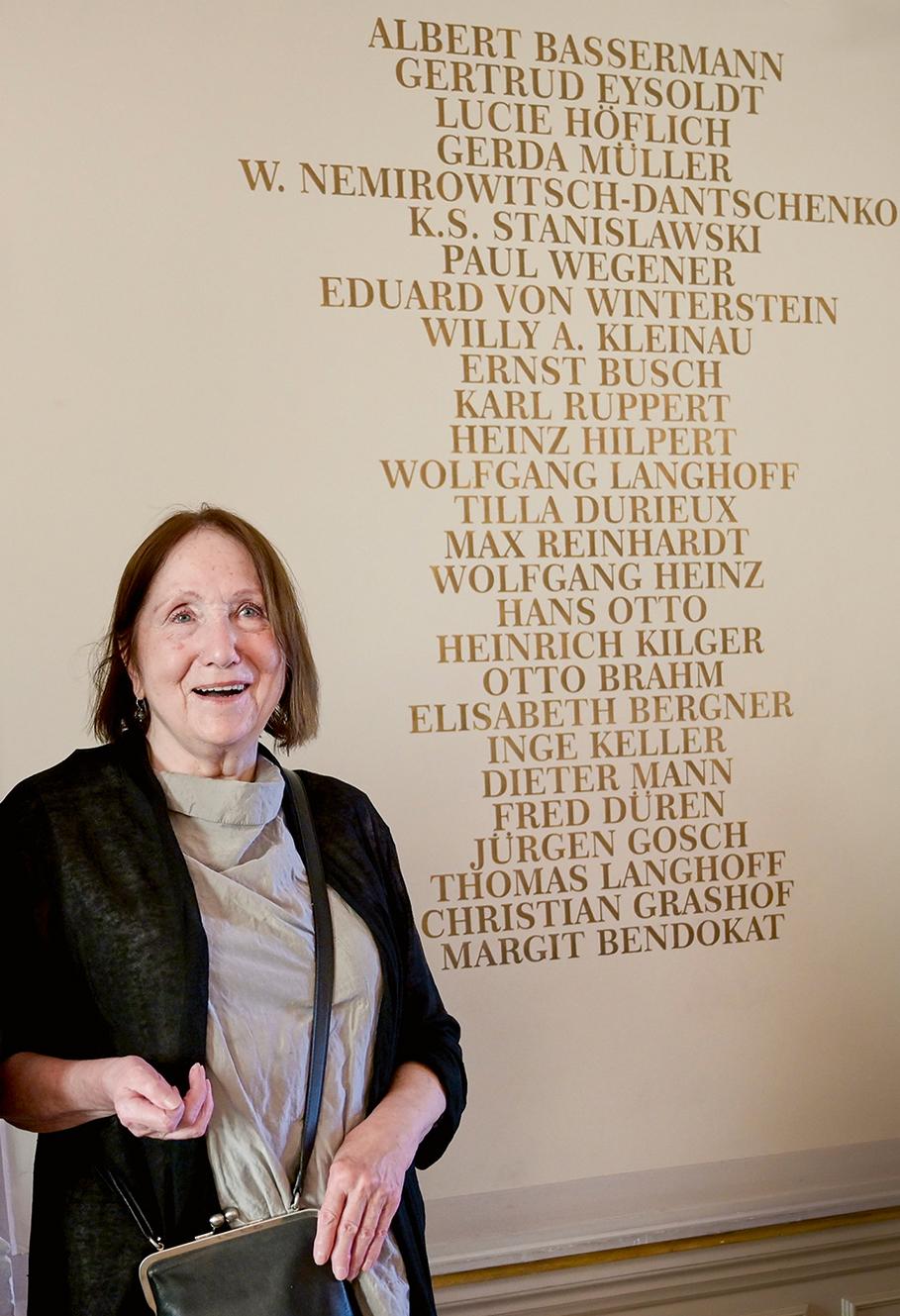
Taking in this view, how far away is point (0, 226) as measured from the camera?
2143 mm

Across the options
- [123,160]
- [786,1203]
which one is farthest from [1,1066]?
[786,1203]

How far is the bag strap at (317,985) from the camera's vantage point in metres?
1.36

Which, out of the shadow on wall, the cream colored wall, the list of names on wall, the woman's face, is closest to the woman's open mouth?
the woman's face

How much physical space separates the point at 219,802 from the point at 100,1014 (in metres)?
0.25

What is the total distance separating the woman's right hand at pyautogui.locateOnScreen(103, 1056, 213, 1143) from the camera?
1.19 m

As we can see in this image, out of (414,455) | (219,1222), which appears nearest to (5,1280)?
(219,1222)

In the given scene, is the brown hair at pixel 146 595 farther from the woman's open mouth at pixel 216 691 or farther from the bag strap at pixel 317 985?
the bag strap at pixel 317 985

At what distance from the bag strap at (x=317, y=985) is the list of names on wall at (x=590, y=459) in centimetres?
85

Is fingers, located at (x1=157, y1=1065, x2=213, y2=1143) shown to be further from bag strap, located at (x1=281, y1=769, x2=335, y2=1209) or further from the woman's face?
the woman's face

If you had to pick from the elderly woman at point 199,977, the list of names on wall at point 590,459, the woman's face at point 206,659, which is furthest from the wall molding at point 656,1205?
the woman's face at point 206,659

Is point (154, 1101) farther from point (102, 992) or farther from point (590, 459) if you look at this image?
point (590, 459)

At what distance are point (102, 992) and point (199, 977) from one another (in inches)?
4.0

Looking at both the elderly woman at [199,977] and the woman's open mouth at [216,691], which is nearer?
the elderly woman at [199,977]

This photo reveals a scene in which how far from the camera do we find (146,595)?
1.54 m
